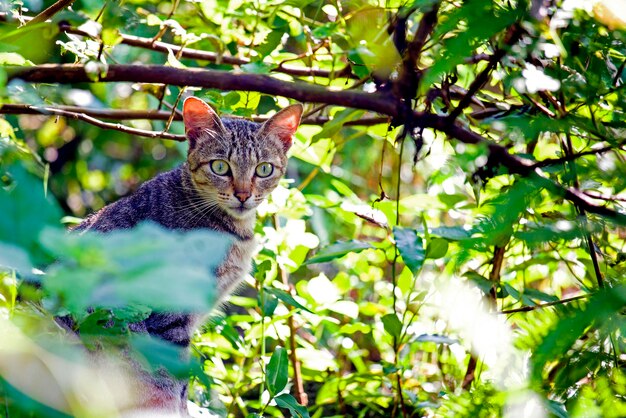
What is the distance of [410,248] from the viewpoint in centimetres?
141

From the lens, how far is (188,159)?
238 centimetres

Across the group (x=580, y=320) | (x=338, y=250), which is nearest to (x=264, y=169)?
(x=338, y=250)

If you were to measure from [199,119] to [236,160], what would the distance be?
0.70 feet

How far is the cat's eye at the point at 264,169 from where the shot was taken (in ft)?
7.89

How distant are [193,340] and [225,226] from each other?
1.46 feet

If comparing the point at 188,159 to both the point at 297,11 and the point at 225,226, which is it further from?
the point at 297,11

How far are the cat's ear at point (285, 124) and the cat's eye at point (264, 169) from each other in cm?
9

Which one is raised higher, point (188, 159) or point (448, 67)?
point (448, 67)

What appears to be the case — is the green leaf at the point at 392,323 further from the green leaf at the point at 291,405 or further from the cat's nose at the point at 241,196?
the cat's nose at the point at 241,196

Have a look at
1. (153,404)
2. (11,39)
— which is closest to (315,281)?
(153,404)

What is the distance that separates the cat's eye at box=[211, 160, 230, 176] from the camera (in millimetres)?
2373

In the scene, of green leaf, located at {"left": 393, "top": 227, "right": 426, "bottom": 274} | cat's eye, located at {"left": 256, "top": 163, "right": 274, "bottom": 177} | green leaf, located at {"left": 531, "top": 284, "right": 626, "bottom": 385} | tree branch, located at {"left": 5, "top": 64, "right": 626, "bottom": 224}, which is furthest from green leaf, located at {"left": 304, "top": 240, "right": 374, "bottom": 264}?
green leaf, located at {"left": 531, "top": 284, "right": 626, "bottom": 385}

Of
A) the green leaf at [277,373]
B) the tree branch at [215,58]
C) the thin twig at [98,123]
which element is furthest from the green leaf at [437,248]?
the thin twig at [98,123]

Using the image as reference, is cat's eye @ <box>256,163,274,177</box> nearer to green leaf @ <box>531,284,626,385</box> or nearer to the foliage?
the foliage
